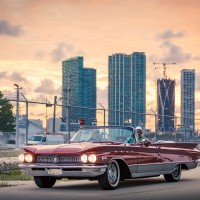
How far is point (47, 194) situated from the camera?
46.2 feet

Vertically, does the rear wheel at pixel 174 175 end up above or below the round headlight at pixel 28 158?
below

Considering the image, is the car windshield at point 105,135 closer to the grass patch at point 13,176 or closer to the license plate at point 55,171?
the license plate at point 55,171

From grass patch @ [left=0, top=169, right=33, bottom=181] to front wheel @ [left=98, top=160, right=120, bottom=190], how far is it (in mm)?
4440

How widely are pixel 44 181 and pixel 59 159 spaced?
1130 millimetres

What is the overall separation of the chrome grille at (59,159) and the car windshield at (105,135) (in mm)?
1709

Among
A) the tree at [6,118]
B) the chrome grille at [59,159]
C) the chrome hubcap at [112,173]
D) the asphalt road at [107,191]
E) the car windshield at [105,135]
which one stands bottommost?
the asphalt road at [107,191]

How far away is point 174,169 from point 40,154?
4.19 metres

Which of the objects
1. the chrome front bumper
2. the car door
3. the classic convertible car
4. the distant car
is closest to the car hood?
the classic convertible car

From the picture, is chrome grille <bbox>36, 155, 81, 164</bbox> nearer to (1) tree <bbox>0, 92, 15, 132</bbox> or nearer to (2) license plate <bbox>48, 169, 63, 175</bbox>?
(2) license plate <bbox>48, 169, 63, 175</bbox>

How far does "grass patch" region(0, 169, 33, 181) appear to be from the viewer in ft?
61.9

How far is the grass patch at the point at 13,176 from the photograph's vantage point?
18875 millimetres

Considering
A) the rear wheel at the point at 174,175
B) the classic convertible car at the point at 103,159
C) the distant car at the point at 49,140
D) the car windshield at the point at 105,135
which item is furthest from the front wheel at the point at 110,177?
the distant car at the point at 49,140

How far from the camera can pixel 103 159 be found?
14.7m

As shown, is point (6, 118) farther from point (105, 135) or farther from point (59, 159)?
point (59, 159)
